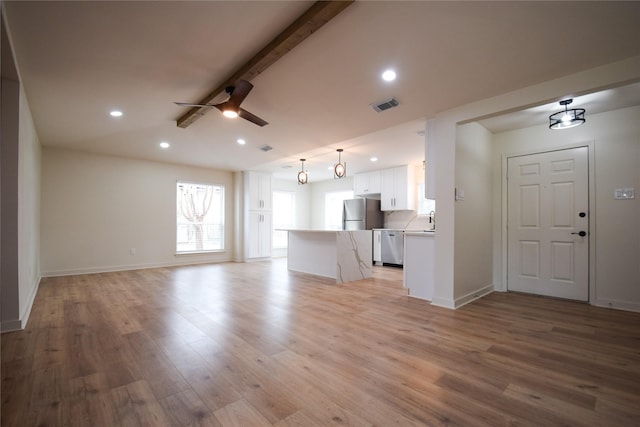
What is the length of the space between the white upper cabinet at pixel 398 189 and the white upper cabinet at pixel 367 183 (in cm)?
19

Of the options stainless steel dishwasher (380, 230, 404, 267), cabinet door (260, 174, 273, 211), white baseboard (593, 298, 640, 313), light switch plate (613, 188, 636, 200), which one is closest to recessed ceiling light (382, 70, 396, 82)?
light switch plate (613, 188, 636, 200)

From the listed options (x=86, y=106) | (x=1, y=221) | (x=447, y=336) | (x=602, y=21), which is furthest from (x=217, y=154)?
(x=602, y=21)

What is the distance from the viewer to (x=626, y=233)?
3.43 meters

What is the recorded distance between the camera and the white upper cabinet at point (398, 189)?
6.84 m

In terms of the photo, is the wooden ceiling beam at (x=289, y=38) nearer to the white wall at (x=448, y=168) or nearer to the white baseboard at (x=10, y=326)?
the white wall at (x=448, y=168)

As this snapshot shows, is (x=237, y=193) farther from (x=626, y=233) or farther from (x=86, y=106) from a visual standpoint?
Answer: (x=626, y=233)

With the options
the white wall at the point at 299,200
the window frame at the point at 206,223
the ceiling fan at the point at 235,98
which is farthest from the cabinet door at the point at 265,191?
the ceiling fan at the point at 235,98

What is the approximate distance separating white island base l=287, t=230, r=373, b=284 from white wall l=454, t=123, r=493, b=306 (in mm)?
1966

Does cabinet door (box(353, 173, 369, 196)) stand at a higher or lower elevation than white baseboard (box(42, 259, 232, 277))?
higher

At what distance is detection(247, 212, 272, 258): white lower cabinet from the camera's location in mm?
7598

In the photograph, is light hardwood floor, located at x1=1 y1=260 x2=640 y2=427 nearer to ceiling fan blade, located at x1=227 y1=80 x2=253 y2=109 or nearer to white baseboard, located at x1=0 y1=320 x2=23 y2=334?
white baseboard, located at x1=0 y1=320 x2=23 y2=334

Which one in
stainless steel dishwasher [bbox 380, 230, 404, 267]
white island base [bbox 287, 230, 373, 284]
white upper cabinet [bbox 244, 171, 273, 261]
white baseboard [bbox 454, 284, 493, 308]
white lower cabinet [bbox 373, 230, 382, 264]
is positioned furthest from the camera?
white upper cabinet [bbox 244, 171, 273, 261]

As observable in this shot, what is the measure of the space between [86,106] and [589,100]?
19.7 feet

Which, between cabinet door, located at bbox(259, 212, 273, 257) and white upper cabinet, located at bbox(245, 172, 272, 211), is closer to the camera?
white upper cabinet, located at bbox(245, 172, 272, 211)
